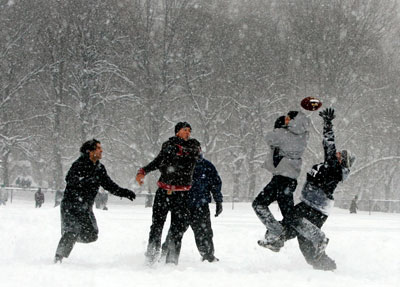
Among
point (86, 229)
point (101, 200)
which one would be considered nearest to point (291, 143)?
point (86, 229)

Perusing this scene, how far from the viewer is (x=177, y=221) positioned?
6.84 m

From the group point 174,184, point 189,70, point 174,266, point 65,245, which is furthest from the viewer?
point 189,70

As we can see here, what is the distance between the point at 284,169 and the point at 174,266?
184 cm

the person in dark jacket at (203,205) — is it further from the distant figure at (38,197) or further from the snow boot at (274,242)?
the distant figure at (38,197)

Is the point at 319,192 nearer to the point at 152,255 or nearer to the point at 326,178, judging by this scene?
the point at 326,178

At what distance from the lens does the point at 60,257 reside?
6582 millimetres

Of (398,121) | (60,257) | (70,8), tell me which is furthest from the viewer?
(398,121)

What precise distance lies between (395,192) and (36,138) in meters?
35.4

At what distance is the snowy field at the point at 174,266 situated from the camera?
203 inches

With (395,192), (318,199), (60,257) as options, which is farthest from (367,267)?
(395,192)

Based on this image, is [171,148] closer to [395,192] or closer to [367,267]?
[367,267]

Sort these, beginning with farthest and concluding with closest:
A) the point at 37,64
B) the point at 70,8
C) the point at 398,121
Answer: the point at 398,121, the point at 37,64, the point at 70,8

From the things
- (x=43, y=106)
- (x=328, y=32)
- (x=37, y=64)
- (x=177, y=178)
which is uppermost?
(x=328, y=32)

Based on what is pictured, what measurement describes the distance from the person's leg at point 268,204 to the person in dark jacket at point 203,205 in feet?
2.16
